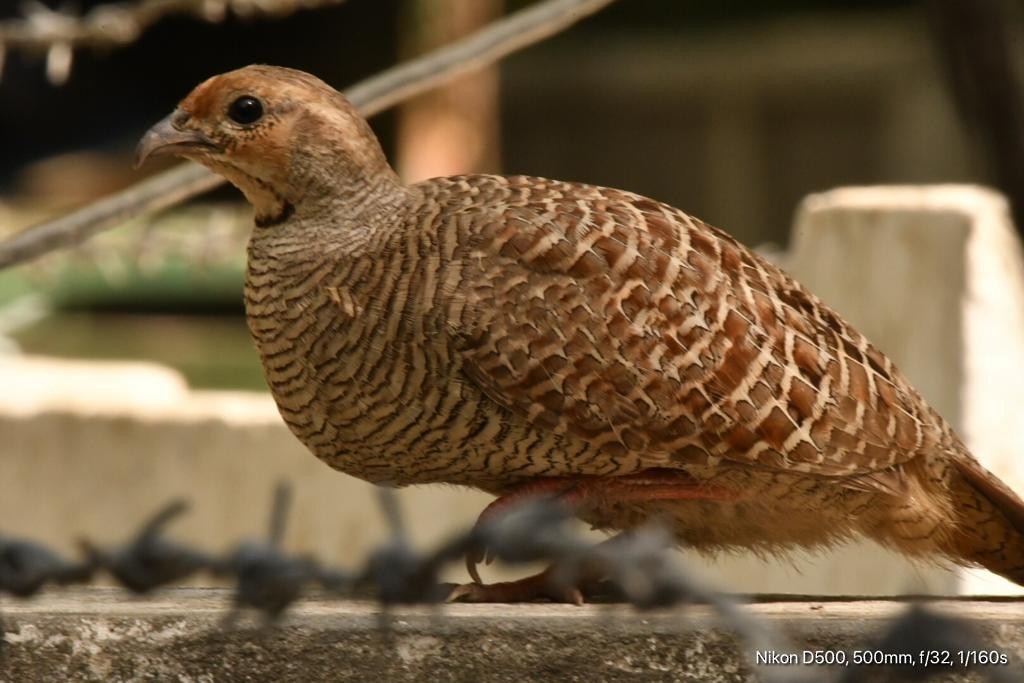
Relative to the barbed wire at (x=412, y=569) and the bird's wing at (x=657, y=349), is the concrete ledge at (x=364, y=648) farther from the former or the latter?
the bird's wing at (x=657, y=349)

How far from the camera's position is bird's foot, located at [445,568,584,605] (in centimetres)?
307

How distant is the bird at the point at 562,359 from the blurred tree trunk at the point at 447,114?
9.16 m

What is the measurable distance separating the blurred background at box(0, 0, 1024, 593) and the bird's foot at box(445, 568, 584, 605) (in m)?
6.98

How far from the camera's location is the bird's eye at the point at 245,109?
353 centimetres

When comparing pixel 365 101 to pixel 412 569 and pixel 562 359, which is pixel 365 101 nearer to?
pixel 562 359

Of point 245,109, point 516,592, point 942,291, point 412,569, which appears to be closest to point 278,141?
point 245,109

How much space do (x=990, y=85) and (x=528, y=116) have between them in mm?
14326

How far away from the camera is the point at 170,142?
11.6 ft

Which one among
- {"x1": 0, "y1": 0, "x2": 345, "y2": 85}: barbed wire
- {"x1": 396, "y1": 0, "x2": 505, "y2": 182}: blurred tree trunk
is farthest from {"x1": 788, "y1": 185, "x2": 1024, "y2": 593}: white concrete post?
{"x1": 396, "y1": 0, "x2": 505, "y2": 182}: blurred tree trunk

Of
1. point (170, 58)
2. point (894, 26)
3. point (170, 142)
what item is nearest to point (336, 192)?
point (170, 142)

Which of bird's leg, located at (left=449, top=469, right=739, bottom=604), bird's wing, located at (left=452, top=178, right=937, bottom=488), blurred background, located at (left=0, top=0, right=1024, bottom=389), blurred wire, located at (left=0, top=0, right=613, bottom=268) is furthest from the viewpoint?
blurred background, located at (left=0, top=0, right=1024, bottom=389)

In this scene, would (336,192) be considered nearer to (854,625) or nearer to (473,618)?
(473,618)

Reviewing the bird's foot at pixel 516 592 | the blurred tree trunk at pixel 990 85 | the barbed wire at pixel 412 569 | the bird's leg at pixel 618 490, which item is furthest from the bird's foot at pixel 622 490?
the barbed wire at pixel 412 569

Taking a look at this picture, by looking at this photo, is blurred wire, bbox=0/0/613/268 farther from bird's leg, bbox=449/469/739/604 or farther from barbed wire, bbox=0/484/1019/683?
barbed wire, bbox=0/484/1019/683
